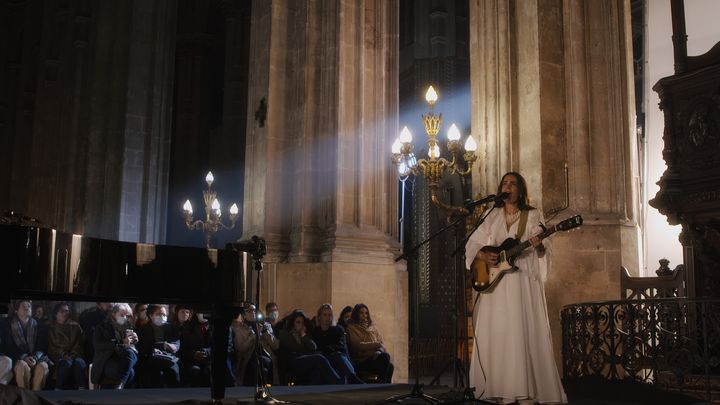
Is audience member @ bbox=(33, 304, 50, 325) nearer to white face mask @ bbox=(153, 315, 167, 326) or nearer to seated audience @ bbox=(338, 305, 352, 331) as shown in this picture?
white face mask @ bbox=(153, 315, 167, 326)

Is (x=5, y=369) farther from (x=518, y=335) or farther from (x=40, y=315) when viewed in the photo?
(x=518, y=335)

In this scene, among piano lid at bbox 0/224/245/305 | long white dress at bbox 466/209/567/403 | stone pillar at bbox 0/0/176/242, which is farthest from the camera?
stone pillar at bbox 0/0/176/242

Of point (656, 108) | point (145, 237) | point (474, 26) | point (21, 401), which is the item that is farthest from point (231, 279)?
point (145, 237)

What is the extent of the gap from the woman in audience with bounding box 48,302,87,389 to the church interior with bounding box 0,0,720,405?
1.58 m

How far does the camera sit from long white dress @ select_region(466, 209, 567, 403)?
620cm

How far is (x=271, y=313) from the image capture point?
11.3 m

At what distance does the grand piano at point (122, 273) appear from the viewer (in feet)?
17.1

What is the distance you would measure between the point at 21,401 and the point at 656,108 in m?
A: 9.83

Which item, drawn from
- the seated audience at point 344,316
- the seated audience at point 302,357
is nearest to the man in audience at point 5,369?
the seated audience at point 302,357

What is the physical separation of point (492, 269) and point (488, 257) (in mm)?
146

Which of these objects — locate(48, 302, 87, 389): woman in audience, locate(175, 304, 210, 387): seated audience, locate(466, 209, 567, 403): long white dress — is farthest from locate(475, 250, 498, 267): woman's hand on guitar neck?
locate(48, 302, 87, 389): woman in audience

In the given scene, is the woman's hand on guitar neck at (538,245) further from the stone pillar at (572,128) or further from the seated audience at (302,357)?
the seated audience at (302,357)

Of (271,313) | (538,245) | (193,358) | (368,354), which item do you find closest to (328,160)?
(271,313)

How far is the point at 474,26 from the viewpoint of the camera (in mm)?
10273
